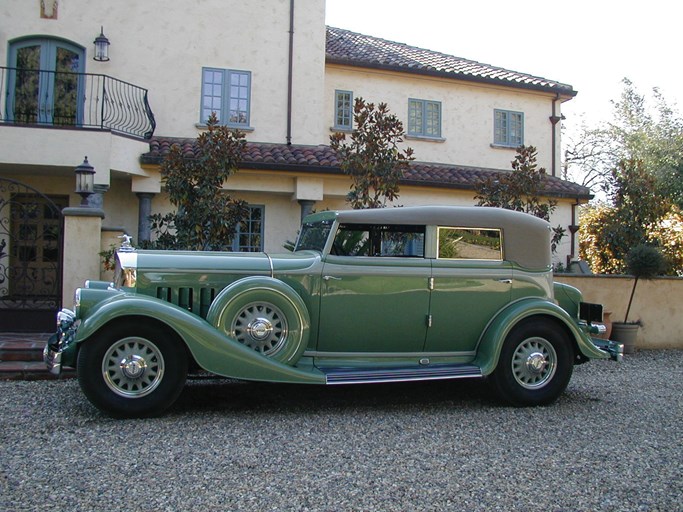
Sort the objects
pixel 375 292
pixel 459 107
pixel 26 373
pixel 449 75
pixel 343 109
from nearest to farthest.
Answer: pixel 375 292
pixel 26 373
pixel 343 109
pixel 449 75
pixel 459 107

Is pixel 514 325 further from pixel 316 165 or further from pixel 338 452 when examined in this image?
pixel 316 165

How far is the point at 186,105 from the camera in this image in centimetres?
1372

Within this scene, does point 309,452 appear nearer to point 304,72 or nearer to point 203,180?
point 203,180

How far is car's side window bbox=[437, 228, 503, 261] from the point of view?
639 centimetres

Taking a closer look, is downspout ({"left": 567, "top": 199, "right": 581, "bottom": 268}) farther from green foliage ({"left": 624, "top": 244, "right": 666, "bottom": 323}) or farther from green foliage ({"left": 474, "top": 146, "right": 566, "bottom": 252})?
green foliage ({"left": 474, "top": 146, "right": 566, "bottom": 252})

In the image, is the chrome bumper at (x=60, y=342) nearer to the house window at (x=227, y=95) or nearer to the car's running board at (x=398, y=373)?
the car's running board at (x=398, y=373)

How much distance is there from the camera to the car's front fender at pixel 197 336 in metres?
5.23

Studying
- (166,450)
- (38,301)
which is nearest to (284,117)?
(38,301)

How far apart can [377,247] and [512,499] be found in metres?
2.99

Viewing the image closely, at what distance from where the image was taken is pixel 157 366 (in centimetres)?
539

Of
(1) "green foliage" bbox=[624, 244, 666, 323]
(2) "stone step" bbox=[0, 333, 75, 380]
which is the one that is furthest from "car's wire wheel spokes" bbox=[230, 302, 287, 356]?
(1) "green foliage" bbox=[624, 244, 666, 323]

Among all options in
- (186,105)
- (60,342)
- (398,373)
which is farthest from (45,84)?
(398,373)

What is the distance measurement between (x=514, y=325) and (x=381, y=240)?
152cm

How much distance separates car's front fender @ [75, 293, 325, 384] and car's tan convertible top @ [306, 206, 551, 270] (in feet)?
5.34
